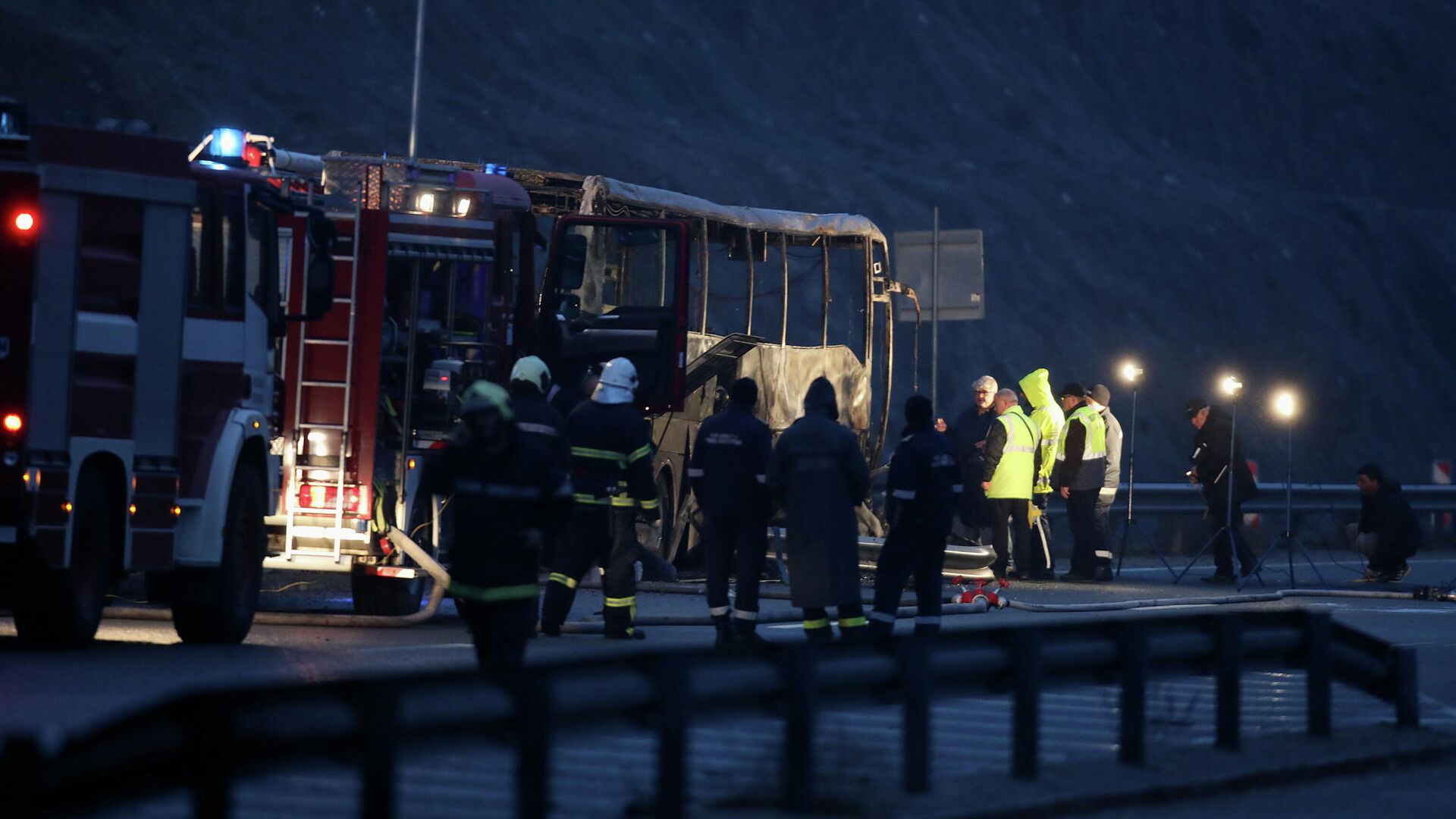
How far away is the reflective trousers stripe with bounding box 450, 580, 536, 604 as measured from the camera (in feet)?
28.7

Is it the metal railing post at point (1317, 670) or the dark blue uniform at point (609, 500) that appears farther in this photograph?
the dark blue uniform at point (609, 500)

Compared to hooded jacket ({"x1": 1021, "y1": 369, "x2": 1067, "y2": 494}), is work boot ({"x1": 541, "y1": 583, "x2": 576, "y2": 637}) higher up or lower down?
lower down

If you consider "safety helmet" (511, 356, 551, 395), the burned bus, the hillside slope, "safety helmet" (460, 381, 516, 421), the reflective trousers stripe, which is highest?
the hillside slope

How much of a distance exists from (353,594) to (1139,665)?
346 inches

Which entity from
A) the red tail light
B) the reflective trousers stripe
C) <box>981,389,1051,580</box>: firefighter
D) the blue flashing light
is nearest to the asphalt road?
the red tail light

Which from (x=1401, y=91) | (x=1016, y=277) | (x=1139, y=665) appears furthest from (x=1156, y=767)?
(x=1401, y=91)

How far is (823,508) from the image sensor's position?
12898 mm

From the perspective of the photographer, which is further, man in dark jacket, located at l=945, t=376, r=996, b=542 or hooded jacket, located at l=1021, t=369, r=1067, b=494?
hooded jacket, located at l=1021, t=369, r=1067, b=494

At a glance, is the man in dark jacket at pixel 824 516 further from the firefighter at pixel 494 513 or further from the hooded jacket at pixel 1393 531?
the hooded jacket at pixel 1393 531

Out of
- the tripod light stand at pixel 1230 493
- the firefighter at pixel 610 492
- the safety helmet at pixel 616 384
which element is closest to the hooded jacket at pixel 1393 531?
the tripod light stand at pixel 1230 493

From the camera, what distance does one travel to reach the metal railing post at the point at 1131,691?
834 centimetres

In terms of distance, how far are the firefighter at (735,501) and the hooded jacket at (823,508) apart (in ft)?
1.38

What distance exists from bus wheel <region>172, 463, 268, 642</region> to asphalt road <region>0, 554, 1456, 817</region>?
0.60ft

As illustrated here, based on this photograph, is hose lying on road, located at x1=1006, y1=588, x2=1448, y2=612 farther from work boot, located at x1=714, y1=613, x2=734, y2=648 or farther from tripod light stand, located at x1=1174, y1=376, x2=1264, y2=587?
work boot, located at x1=714, y1=613, x2=734, y2=648
